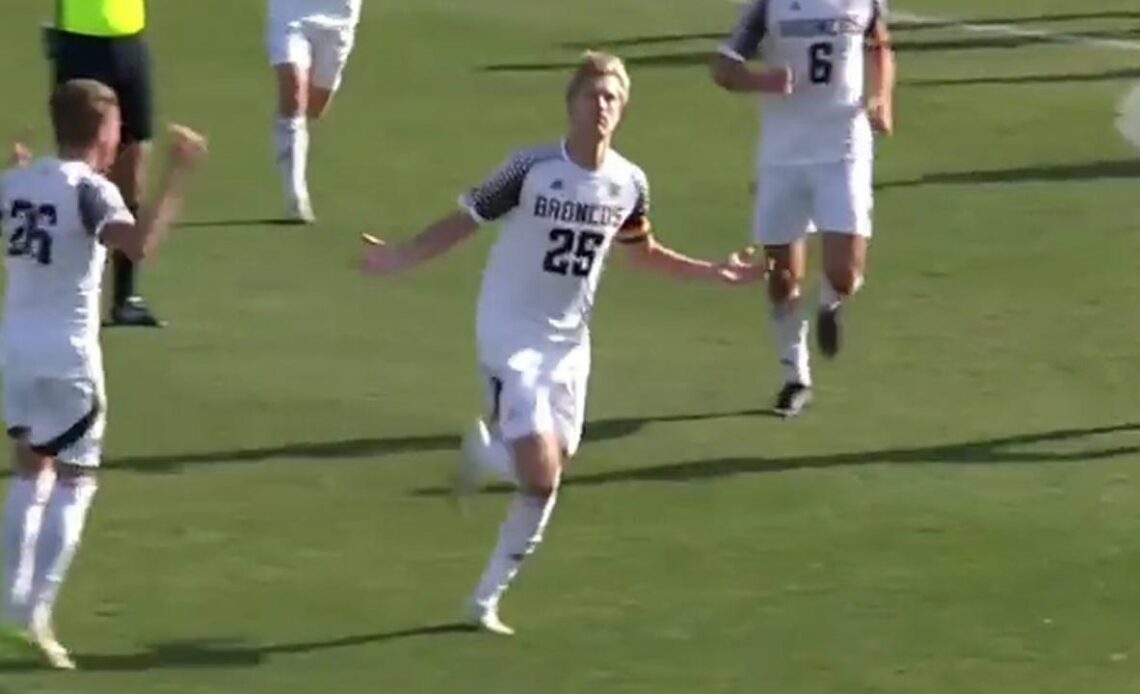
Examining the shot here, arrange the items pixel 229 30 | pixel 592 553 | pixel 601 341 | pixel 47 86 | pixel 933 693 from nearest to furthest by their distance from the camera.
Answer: pixel 933 693 → pixel 592 553 → pixel 601 341 → pixel 47 86 → pixel 229 30

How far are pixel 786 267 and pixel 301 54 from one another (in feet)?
13.6

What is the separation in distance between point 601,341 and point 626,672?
4661mm

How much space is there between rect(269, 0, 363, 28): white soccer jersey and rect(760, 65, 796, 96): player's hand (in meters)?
4.31

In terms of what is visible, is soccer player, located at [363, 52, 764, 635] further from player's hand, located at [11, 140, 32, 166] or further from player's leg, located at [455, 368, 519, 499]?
player's hand, located at [11, 140, 32, 166]

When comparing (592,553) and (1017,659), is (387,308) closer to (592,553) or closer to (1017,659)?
(592,553)

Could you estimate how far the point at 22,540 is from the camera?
8.61 m

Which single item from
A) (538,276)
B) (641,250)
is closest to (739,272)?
(641,250)

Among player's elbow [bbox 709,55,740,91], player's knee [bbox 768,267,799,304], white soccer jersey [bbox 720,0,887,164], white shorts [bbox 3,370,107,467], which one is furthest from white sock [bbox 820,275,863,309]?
white shorts [bbox 3,370,107,467]

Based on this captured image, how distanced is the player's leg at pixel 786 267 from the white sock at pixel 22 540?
170 inches

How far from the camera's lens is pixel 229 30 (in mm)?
22750

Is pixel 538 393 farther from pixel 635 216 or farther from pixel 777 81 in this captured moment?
pixel 777 81

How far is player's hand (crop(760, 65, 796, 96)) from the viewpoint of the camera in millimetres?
11586

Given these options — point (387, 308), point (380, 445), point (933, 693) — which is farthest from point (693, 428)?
point (933, 693)

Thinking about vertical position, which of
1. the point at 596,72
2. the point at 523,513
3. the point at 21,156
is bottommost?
the point at 523,513
